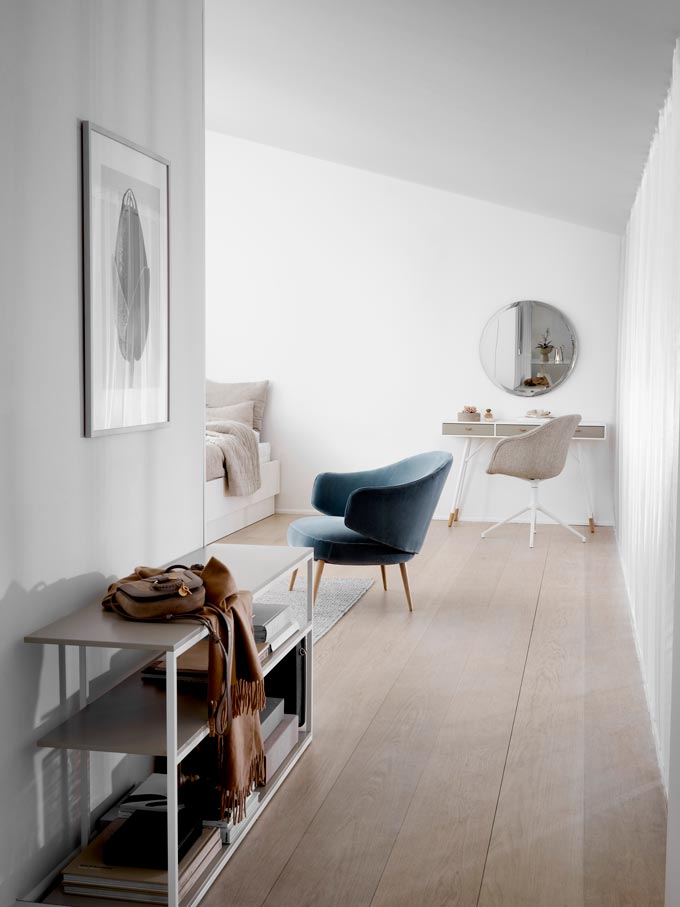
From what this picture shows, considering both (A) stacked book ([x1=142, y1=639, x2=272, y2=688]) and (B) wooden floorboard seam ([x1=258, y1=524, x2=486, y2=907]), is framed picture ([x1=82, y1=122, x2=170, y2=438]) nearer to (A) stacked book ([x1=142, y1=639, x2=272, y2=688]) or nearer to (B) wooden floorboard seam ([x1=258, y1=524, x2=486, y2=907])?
(A) stacked book ([x1=142, y1=639, x2=272, y2=688])

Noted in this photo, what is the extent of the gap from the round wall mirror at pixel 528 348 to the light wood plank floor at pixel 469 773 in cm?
264

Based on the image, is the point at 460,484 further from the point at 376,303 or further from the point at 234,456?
the point at 234,456

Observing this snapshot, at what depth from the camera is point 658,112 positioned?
3389mm

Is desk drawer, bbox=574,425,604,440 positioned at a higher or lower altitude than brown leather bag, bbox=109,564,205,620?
higher

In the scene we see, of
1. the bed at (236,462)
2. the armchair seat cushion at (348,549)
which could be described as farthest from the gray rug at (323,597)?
the bed at (236,462)

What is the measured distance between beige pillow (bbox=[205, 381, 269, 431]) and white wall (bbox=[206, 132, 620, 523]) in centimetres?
16

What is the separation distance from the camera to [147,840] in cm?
210

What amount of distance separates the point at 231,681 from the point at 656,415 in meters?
1.88

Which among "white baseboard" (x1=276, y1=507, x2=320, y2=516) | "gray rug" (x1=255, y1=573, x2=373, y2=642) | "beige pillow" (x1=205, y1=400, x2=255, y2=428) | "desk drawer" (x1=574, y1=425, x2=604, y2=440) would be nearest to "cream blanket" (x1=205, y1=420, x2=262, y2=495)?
"beige pillow" (x1=205, y1=400, x2=255, y2=428)

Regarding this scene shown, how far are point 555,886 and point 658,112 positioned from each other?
2.66m

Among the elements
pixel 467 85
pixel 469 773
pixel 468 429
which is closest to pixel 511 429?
pixel 468 429

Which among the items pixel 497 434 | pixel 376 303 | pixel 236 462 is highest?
pixel 376 303

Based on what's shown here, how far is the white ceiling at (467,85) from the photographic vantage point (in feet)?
8.92

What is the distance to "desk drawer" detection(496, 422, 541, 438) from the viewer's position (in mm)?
6719
